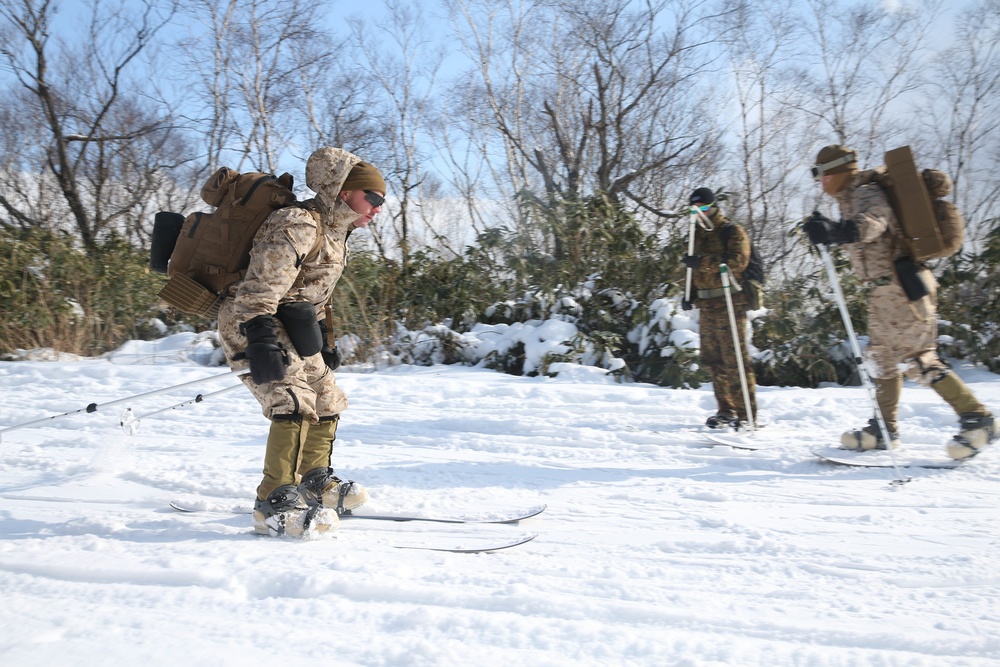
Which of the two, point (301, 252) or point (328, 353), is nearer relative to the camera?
Answer: point (301, 252)

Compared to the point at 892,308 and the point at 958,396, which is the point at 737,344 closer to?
the point at 892,308

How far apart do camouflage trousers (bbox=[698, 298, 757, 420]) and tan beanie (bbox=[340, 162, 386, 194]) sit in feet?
9.94

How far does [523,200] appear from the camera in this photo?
9461 mm

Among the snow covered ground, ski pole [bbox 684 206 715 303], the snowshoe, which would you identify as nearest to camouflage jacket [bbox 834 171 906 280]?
ski pole [bbox 684 206 715 303]

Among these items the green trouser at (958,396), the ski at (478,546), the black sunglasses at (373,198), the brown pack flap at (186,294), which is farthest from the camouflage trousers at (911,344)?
the brown pack flap at (186,294)

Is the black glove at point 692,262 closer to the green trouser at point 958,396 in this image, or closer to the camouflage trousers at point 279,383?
the green trouser at point 958,396

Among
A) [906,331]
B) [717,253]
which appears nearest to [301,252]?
[717,253]

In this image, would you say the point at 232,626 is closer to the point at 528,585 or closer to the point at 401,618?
the point at 401,618

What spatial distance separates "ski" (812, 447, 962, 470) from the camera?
3871 mm


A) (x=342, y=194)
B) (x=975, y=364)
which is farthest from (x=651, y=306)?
(x=342, y=194)

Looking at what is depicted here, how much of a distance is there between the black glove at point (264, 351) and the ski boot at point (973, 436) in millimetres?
3653

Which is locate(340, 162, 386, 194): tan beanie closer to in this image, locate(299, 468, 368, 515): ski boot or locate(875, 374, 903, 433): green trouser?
locate(299, 468, 368, 515): ski boot

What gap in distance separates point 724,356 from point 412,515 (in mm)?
2890

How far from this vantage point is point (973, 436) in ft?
12.6
